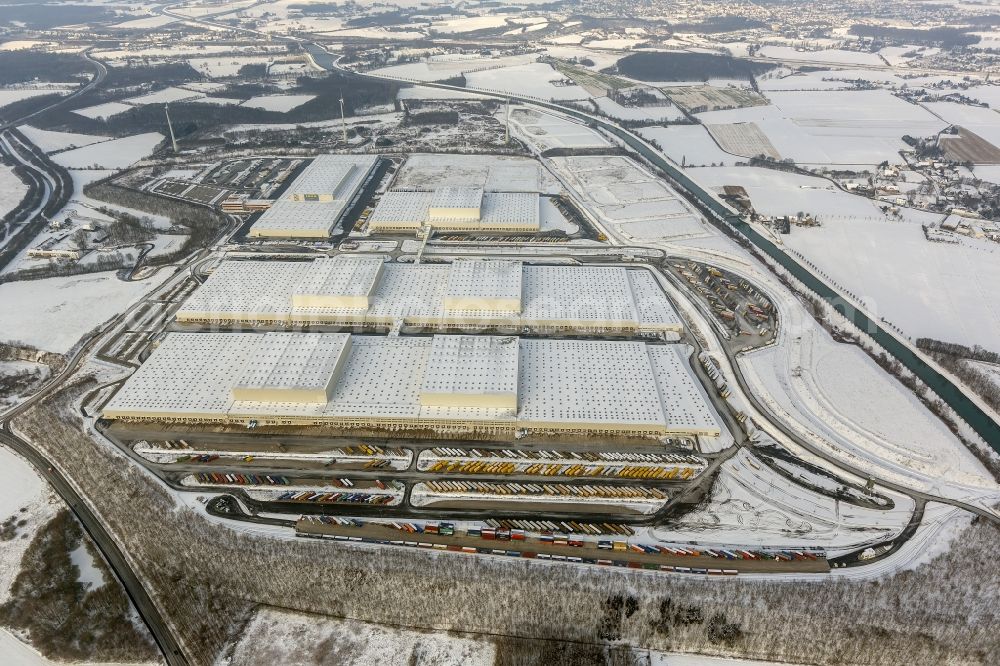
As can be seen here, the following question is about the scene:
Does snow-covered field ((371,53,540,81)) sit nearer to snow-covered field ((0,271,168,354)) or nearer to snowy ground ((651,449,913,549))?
snow-covered field ((0,271,168,354))

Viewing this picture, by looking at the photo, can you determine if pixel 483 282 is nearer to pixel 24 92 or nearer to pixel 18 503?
pixel 18 503

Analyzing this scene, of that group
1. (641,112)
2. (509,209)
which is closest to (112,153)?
(509,209)

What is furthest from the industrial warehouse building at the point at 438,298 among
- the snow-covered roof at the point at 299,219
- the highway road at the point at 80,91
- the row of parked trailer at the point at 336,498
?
the highway road at the point at 80,91

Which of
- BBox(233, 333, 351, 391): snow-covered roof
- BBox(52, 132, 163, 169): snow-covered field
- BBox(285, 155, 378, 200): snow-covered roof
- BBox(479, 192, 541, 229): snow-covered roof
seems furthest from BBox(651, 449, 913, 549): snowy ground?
BBox(52, 132, 163, 169): snow-covered field

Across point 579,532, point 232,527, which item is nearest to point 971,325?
point 579,532

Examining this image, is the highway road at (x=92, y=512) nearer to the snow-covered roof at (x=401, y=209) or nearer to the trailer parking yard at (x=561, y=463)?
the trailer parking yard at (x=561, y=463)

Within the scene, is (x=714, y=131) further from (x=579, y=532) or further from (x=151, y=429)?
(x=151, y=429)
